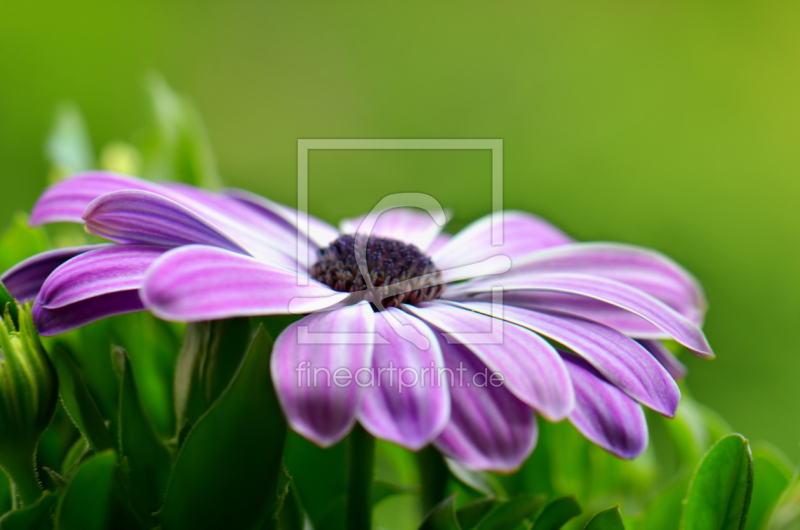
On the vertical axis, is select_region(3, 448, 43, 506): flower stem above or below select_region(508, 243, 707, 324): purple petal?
below

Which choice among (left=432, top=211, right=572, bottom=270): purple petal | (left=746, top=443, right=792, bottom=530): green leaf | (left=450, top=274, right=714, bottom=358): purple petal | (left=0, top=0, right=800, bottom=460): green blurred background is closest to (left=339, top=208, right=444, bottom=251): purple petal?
(left=432, top=211, right=572, bottom=270): purple petal

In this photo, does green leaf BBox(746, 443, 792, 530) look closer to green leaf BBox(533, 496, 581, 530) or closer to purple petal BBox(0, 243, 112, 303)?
green leaf BBox(533, 496, 581, 530)

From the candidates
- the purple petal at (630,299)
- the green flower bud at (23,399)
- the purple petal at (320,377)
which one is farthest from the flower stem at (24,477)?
the purple petal at (630,299)

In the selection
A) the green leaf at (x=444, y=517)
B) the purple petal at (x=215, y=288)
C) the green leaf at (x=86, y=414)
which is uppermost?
the purple petal at (x=215, y=288)

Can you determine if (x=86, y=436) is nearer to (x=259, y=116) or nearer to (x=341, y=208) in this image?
(x=341, y=208)

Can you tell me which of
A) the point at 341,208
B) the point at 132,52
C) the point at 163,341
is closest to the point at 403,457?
the point at 163,341

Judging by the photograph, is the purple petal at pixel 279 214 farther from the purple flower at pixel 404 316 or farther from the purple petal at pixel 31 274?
the purple petal at pixel 31 274

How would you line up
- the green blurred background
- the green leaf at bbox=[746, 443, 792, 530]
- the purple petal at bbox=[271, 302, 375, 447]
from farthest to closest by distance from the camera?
the green blurred background
the green leaf at bbox=[746, 443, 792, 530]
the purple petal at bbox=[271, 302, 375, 447]
